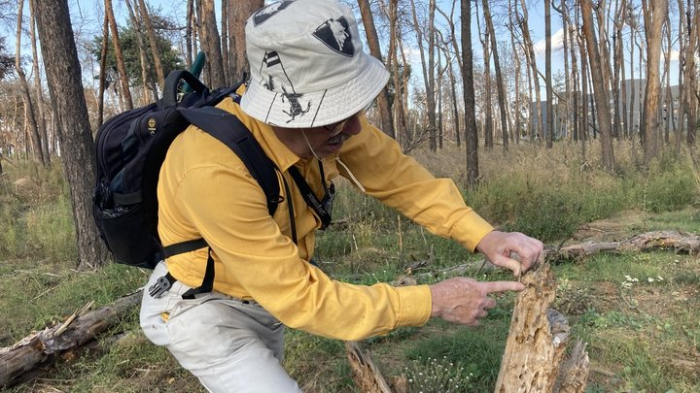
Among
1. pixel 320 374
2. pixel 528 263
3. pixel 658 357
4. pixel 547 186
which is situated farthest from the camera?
pixel 547 186

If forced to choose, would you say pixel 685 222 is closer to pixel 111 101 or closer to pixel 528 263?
pixel 528 263

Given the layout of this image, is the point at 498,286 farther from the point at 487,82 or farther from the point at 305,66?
the point at 487,82

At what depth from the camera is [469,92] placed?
8406 mm

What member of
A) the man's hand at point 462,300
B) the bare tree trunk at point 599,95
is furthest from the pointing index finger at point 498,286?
the bare tree trunk at point 599,95

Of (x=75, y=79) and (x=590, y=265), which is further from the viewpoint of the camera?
(x=75, y=79)

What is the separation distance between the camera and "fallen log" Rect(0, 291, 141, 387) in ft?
10.4

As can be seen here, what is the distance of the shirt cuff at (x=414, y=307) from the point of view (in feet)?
4.78

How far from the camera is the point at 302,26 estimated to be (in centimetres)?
136

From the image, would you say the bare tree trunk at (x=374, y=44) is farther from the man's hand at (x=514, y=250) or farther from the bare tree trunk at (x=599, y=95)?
the man's hand at (x=514, y=250)

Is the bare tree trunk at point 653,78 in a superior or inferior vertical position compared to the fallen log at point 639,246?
superior

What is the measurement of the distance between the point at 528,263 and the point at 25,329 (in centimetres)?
395

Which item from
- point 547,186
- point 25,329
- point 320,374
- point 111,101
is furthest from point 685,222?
point 111,101

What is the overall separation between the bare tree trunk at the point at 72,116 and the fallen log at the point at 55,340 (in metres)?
1.76

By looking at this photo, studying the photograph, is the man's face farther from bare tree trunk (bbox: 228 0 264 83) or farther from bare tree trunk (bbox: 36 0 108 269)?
bare tree trunk (bbox: 36 0 108 269)
